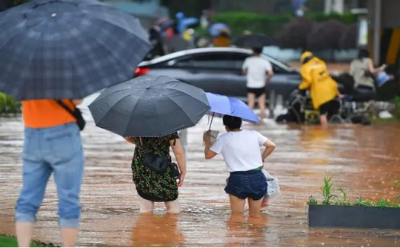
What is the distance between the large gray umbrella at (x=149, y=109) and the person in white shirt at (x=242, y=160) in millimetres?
516

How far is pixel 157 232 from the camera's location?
9.89 meters

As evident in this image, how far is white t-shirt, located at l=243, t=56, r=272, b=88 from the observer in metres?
22.7

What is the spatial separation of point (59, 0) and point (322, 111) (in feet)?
44.3

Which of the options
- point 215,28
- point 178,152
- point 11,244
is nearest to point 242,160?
point 178,152

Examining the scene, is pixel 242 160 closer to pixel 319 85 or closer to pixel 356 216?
pixel 356 216

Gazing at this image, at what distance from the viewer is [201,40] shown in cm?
4831

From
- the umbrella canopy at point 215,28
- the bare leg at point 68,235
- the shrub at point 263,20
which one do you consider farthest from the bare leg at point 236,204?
the umbrella canopy at point 215,28

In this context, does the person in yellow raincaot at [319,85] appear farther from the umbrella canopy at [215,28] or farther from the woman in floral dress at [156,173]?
the umbrella canopy at [215,28]

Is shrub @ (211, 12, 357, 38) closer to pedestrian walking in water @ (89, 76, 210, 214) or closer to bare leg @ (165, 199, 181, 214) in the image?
bare leg @ (165, 199, 181, 214)

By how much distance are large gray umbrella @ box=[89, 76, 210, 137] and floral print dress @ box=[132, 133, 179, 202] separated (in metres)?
0.43

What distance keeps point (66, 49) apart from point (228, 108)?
3.02 meters

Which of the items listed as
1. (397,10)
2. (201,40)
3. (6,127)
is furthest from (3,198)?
(201,40)

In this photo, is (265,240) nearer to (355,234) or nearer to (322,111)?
(355,234)

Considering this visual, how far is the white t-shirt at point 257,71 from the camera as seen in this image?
22.7m
